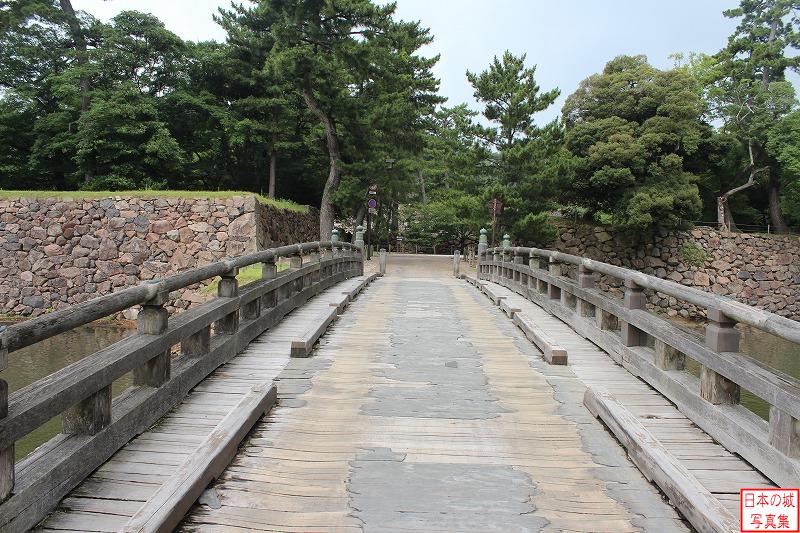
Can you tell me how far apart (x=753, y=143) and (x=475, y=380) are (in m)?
24.1

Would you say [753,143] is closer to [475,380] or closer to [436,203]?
[436,203]

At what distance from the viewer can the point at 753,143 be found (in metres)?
23.4

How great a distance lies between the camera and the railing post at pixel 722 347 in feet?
11.1

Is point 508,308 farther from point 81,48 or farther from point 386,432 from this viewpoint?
point 81,48

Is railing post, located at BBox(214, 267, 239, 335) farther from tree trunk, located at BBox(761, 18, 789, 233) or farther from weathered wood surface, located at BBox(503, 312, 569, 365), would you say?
tree trunk, located at BBox(761, 18, 789, 233)

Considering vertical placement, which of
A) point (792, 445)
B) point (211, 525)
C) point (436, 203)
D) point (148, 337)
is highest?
point (436, 203)

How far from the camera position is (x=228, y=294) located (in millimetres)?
5023

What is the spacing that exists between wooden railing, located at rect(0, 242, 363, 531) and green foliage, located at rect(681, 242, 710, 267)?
22200 mm

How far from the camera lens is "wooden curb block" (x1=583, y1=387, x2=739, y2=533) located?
7.66 ft

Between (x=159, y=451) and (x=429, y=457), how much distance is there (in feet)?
4.85

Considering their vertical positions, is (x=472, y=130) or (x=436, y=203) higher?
(x=472, y=130)

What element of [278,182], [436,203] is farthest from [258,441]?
[436,203]

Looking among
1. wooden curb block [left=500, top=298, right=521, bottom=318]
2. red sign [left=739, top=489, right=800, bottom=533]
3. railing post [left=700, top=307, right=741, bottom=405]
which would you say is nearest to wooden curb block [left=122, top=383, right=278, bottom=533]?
red sign [left=739, top=489, right=800, bottom=533]

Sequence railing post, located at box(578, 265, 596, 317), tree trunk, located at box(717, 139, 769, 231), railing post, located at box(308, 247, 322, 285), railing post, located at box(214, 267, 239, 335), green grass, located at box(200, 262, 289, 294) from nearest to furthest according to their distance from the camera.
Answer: railing post, located at box(214, 267, 239, 335)
railing post, located at box(578, 265, 596, 317)
railing post, located at box(308, 247, 322, 285)
green grass, located at box(200, 262, 289, 294)
tree trunk, located at box(717, 139, 769, 231)
